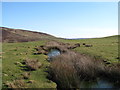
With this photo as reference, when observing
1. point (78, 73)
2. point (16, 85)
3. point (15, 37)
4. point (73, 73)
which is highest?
point (15, 37)

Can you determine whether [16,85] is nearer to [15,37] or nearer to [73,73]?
[73,73]

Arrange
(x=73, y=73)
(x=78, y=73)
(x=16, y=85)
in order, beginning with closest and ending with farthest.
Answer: (x=16, y=85), (x=73, y=73), (x=78, y=73)

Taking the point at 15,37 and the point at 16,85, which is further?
the point at 15,37

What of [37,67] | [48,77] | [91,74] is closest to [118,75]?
[91,74]

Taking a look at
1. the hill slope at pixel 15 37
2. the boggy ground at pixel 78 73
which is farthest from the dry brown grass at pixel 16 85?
the hill slope at pixel 15 37

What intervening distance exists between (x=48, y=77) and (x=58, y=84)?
4.86ft

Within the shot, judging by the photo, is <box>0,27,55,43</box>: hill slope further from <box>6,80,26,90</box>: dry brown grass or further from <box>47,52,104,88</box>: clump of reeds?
<box>6,80,26,90</box>: dry brown grass

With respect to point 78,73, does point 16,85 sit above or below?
below

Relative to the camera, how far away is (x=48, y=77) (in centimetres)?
1079

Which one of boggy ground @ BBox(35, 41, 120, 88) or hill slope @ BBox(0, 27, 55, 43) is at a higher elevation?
hill slope @ BBox(0, 27, 55, 43)

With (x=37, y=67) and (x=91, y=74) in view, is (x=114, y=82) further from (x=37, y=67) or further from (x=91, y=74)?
(x=37, y=67)

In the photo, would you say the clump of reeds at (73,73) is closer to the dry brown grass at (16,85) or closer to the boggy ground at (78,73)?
the boggy ground at (78,73)

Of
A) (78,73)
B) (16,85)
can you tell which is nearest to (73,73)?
(78,73)

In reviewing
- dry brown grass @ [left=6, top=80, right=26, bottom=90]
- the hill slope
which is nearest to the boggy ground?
dry brown grass @ [left=6, top=80, right=26, bottom=90]
